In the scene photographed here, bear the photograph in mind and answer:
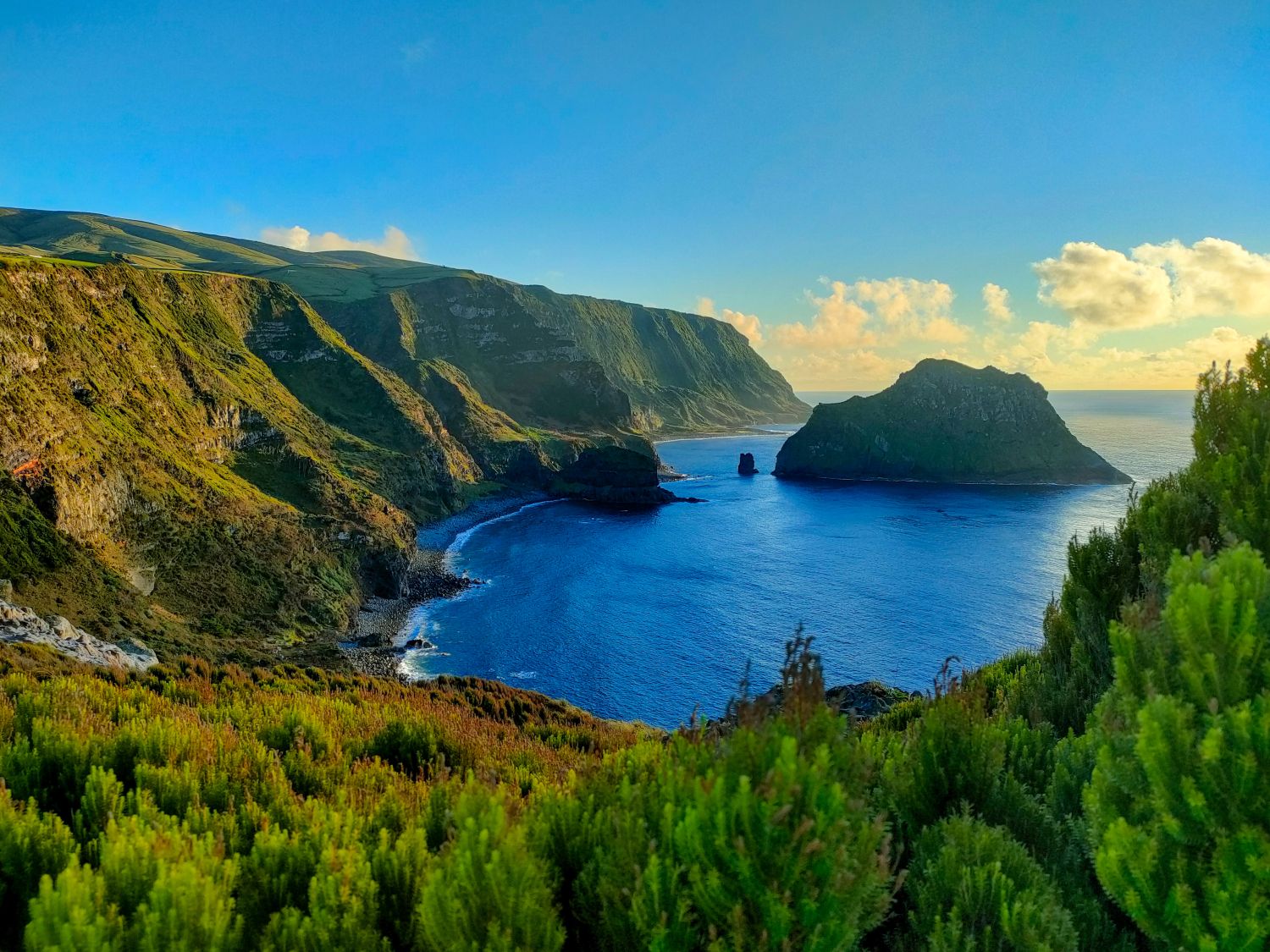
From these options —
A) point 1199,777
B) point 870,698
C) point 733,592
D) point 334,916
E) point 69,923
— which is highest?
point 1199,777

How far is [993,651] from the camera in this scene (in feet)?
173

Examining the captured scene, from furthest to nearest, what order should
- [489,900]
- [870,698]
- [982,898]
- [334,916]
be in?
[870,698], [982,898], [334,916], [489,900]

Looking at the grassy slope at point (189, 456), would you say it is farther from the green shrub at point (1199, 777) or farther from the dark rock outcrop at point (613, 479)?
the green shrub at point (1199, 777)

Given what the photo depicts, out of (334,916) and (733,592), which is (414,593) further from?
(334,916)

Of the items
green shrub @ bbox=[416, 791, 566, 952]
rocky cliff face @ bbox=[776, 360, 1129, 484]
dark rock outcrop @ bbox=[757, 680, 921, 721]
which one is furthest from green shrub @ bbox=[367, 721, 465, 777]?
rocky cliff face @ bbox=[776, 360, 1129, 484]

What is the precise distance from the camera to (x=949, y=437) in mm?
143000

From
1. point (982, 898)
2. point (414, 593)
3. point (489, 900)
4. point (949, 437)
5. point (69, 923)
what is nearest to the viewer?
point (69, 923)

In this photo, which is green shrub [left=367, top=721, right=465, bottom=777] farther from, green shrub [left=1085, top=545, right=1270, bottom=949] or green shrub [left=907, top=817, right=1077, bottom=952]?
green shrub [left=1085, top=545, right=1270, bottom=949]

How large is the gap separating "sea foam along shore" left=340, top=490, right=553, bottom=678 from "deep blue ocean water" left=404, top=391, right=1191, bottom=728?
198 cm

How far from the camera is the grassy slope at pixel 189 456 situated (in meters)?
51.6

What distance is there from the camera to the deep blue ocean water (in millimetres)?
51656

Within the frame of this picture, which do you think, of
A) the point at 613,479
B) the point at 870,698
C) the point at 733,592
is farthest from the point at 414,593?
the point at 613,479

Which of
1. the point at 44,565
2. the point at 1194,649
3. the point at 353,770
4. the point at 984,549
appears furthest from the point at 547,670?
the point at 984,549

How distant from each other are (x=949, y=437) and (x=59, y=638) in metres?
150
